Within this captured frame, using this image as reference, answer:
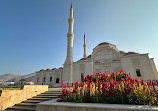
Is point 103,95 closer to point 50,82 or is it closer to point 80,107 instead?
point 80,107

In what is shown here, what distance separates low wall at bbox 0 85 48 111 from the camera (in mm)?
4846

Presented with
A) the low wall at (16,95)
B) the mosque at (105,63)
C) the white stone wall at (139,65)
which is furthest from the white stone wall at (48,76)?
the low wall at (16,95)

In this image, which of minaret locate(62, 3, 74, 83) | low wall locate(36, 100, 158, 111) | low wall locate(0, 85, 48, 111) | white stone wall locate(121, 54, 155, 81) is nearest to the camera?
low wall locate(36, 100, 158, 111)

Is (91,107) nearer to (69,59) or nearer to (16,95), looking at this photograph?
(16,95)

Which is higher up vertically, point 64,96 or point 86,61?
point 86,61

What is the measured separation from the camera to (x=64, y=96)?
4.10m

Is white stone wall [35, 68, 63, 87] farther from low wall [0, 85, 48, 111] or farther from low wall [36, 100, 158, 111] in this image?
low wall [36, 100, 158, 111]

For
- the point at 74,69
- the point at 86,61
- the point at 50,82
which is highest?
the point at 86,61

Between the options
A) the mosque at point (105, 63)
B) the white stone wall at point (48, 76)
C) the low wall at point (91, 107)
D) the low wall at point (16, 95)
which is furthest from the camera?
the white stone wall at point (48, 76)

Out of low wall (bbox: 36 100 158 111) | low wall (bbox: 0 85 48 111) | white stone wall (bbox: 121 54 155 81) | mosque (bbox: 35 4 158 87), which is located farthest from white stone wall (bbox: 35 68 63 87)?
low wall (bbox: 36 100 158 111)

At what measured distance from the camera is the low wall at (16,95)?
4.85 m

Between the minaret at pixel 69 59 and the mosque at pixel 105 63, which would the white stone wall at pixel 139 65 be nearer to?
the mosque at pixel 105 63

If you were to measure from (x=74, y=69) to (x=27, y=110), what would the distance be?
18096 mm

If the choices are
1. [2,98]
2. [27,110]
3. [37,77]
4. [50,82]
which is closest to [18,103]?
[2,98]
